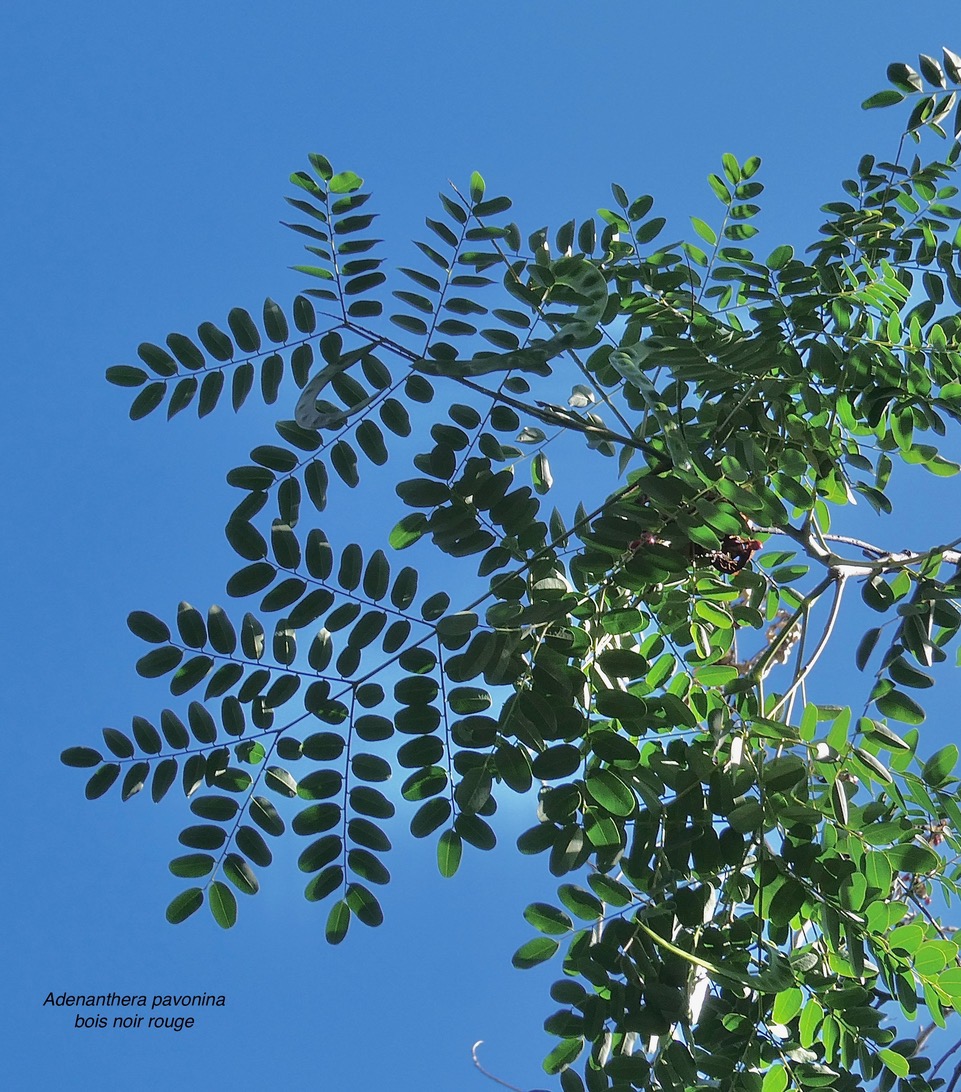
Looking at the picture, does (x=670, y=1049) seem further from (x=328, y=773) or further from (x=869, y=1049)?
(x=328, y=773)

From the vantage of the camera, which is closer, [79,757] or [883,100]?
[79,757]

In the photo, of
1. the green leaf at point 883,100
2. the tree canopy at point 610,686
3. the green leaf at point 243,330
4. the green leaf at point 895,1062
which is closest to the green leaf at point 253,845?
the tree canopy at point 610,686

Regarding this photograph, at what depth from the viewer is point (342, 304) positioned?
142 centimetres

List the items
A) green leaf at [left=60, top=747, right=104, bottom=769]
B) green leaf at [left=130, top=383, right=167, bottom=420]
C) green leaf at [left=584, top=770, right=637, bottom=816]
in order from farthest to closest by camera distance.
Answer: green leaf at [left=130, top=383, right=167, bottom=420] < green leaf at [left=60, top=747, right=104, bottom=769] < green leaf at [left=584, top=770, right=637, bottom=816]

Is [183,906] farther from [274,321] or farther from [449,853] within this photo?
[274,321]

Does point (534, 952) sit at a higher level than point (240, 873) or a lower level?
lower

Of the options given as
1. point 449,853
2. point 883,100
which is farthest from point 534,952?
point 883,100

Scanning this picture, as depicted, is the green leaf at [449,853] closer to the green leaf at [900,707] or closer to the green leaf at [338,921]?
the green leaf at [338,921]

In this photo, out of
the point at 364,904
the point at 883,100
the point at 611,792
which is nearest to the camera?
the point at 611,792

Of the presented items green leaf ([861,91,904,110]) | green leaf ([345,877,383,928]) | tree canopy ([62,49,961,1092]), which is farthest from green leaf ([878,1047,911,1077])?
green leaf ([861,91,904,110])

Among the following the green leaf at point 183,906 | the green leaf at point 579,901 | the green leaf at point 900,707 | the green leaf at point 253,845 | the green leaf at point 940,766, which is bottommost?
the green leaf at point 579,901

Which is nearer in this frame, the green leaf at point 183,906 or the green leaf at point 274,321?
the green leaf at point 183,906

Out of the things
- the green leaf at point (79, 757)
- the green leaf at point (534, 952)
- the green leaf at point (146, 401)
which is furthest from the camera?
the green leaf at point (146, 401)

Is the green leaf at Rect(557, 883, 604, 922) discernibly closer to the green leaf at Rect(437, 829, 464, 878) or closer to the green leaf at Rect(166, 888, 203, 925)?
the green leaf at Rect(437, 829, 464, 878)
